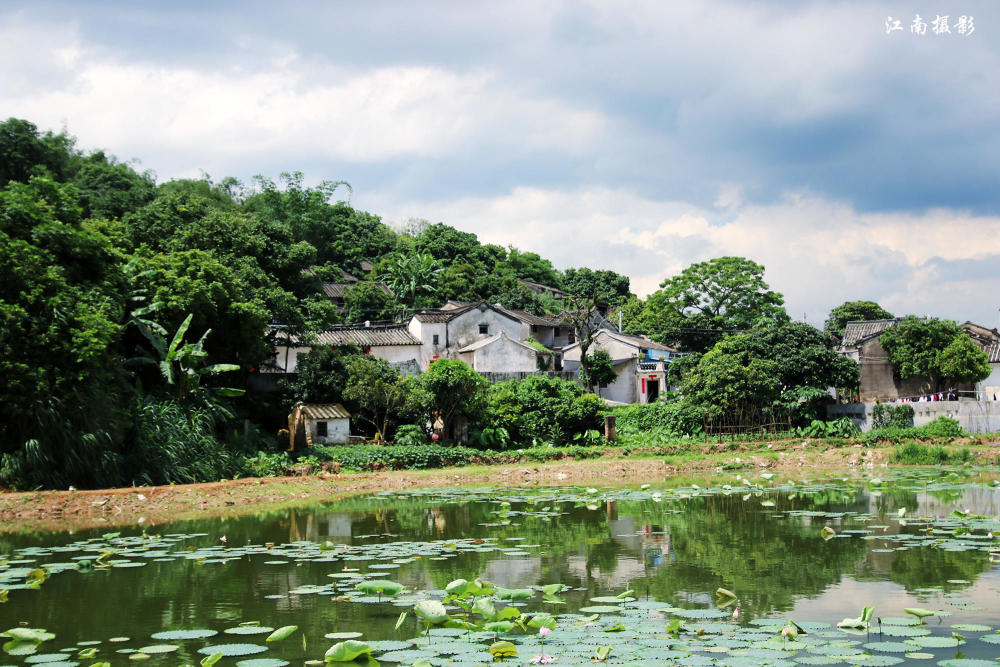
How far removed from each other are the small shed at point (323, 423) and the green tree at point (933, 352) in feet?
87.4

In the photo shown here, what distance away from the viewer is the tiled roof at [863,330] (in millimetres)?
42522

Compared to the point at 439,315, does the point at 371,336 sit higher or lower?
lower

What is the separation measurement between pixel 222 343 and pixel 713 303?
39936 mm

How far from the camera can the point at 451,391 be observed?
96.8ft

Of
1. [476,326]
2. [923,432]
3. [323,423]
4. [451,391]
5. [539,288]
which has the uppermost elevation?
[539,288]

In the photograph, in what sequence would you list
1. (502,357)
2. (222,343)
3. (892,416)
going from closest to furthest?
1. (222,343)
2. (892,416)
3. (502,357)

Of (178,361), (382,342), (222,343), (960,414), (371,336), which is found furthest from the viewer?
(371,336)

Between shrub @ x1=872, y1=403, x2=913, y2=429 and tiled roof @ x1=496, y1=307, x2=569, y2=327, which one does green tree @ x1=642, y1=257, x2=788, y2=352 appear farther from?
shrub @ x1=872, y1=403, x2=913, y2=429

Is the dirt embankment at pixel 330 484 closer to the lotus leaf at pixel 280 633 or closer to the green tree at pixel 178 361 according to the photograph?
the green tree at pixel 178 361

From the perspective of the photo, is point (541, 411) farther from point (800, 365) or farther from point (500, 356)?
point (800, 365)

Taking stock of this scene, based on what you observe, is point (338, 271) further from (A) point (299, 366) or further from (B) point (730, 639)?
(B) point (730, 639)

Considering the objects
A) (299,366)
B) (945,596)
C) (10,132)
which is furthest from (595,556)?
(10,132)

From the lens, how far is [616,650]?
5695 millimetres

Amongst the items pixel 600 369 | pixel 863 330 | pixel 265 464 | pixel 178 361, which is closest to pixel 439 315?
pixel 600 369
